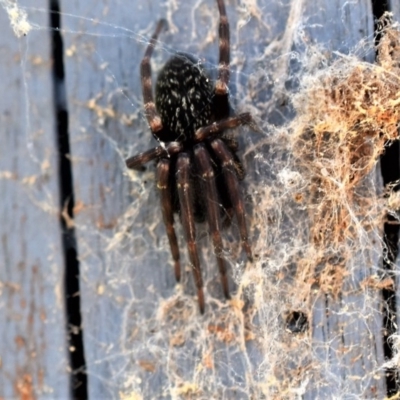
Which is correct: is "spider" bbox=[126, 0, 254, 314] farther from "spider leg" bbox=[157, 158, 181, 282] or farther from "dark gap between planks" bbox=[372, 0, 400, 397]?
"dark gap between planks" bbox=[372, 0, 400, 397]

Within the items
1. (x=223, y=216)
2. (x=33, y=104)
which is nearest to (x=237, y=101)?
(x=223, y=216)

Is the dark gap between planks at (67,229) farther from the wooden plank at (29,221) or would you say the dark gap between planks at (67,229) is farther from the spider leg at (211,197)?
the spider leg at (211,197)

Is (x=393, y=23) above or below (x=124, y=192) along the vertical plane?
above

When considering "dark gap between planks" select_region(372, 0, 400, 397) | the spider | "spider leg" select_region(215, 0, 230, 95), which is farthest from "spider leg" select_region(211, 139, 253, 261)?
"dark gap between planks" select_region(372, 0, 400, 397)

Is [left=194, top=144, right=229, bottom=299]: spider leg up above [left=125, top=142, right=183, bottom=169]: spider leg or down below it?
below

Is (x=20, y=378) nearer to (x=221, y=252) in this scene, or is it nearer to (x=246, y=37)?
(x=221, y=252)

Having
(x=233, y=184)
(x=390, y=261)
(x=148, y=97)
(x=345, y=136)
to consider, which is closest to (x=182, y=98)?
(x=148, y=97)
